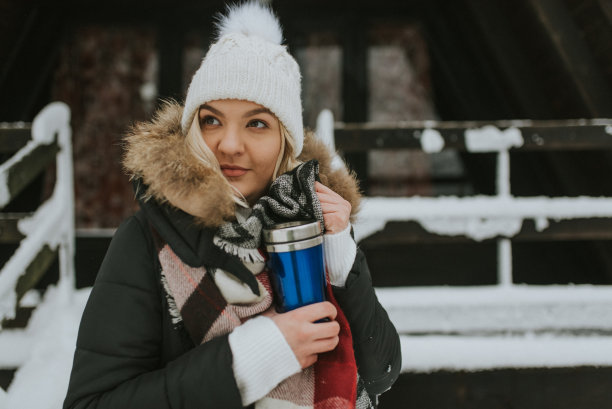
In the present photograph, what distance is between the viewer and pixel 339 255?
1027 mm

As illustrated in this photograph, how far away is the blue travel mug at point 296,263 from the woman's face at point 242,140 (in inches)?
9.0

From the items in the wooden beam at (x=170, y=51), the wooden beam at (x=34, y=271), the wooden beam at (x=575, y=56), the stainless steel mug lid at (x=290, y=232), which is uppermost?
the wooden beam at (x=170, y=51)

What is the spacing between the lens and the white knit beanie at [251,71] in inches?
41.6

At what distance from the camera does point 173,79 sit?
5.41 meters

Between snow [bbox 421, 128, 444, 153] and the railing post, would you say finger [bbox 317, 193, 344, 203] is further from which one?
the railing post

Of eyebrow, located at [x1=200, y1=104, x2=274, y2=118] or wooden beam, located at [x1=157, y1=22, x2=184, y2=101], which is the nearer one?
eyebrow, located at [x1=200, y1=104, x2=274, y2=118]

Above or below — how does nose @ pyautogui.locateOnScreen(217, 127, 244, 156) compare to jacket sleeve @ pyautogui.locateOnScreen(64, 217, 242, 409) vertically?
above

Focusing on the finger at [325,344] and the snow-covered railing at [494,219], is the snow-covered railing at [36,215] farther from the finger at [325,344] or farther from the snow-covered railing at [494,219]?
the finger at [325,344]

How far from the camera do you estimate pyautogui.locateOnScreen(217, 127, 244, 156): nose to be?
1.01 meters

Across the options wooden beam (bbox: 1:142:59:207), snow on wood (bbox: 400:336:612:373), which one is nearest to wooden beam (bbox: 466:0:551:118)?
snow on wood (bbox: 400:336:612:373)

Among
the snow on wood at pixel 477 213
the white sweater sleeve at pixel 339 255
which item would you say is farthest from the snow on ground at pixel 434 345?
the white sweater sleeve at pixel 339 255

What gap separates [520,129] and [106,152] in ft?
19.7

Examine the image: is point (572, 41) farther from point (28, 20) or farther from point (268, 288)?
point (28, 20)

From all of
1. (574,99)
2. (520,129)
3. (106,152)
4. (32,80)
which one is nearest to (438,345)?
(520,129)
